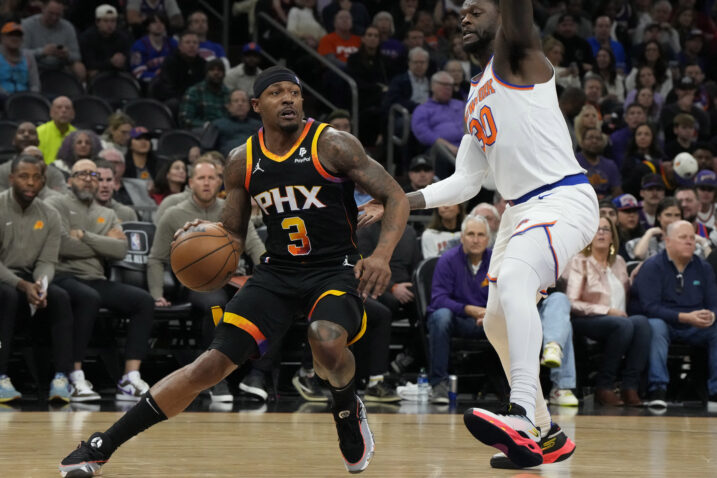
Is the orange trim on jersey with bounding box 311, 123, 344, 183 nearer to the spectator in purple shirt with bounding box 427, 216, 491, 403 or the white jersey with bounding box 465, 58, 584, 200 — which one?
the white jersey with bounding box 465, 58, 584, 200

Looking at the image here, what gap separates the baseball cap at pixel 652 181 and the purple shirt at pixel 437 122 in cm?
215

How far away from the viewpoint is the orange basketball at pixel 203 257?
4828 mm

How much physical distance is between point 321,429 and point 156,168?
487cm

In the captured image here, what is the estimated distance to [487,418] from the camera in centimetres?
441

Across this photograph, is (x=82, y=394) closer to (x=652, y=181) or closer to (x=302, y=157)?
(x=302, y=157)

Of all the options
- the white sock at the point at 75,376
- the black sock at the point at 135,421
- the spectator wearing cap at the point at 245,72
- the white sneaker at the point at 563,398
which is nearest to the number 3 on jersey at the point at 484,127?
the black sock at the point at 135,421

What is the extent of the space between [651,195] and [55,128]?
6.08 metres

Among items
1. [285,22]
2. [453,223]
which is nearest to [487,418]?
[453,223]

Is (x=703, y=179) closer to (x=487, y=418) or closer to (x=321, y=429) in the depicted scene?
(x=321, y=429)

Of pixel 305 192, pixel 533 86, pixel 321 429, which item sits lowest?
pixel 321 429

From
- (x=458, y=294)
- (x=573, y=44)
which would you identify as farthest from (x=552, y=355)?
(x=573, y=44)

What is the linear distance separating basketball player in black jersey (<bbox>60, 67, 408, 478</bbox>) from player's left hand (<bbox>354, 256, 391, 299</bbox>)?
8 cm

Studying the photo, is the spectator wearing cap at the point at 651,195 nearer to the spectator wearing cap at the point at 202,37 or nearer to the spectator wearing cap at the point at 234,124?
the spectator wearing cap at the point at 234,124

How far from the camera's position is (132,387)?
8.27 meters
